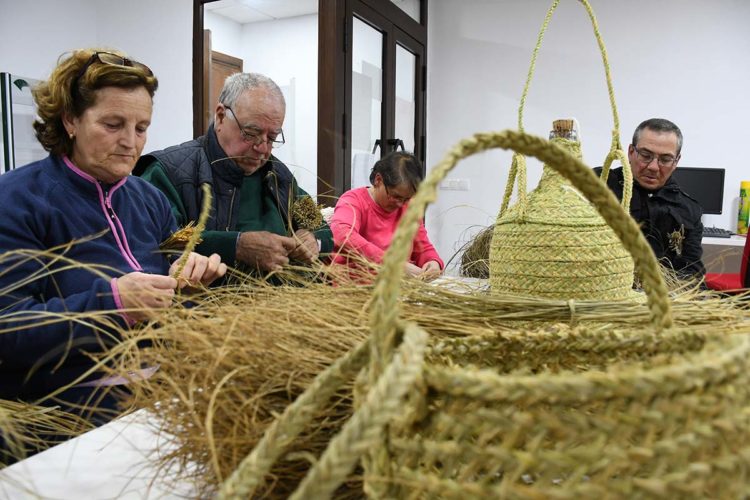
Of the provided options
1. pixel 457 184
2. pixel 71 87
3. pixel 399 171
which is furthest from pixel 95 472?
pixel 457 184

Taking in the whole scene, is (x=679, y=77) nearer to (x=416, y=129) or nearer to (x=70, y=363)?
(x=416, y=129)

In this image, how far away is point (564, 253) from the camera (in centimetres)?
88

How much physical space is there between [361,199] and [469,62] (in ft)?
8.77

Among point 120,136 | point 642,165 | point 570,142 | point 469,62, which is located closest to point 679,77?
point 469,62

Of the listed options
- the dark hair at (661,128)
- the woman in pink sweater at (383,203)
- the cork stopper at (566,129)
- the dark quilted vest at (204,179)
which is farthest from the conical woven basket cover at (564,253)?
the dark hair at (661,128)

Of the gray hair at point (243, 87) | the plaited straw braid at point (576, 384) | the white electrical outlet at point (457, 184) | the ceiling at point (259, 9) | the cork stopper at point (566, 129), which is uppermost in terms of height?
the ceiling at point (259, 9)

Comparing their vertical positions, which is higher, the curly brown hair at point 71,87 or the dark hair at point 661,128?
the dark hair at point 661,128

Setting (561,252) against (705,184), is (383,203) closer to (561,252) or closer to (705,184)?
(561,252)

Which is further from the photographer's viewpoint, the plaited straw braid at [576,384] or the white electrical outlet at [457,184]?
the white electrical outlet at [457,184]

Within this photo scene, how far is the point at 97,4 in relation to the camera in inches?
143

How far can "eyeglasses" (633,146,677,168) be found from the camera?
2049 millimetres

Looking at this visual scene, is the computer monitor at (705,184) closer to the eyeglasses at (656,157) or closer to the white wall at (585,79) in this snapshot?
the white wall at (585,79)

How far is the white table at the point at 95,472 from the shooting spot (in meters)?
0.51

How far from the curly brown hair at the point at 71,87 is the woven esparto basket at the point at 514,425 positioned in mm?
917
